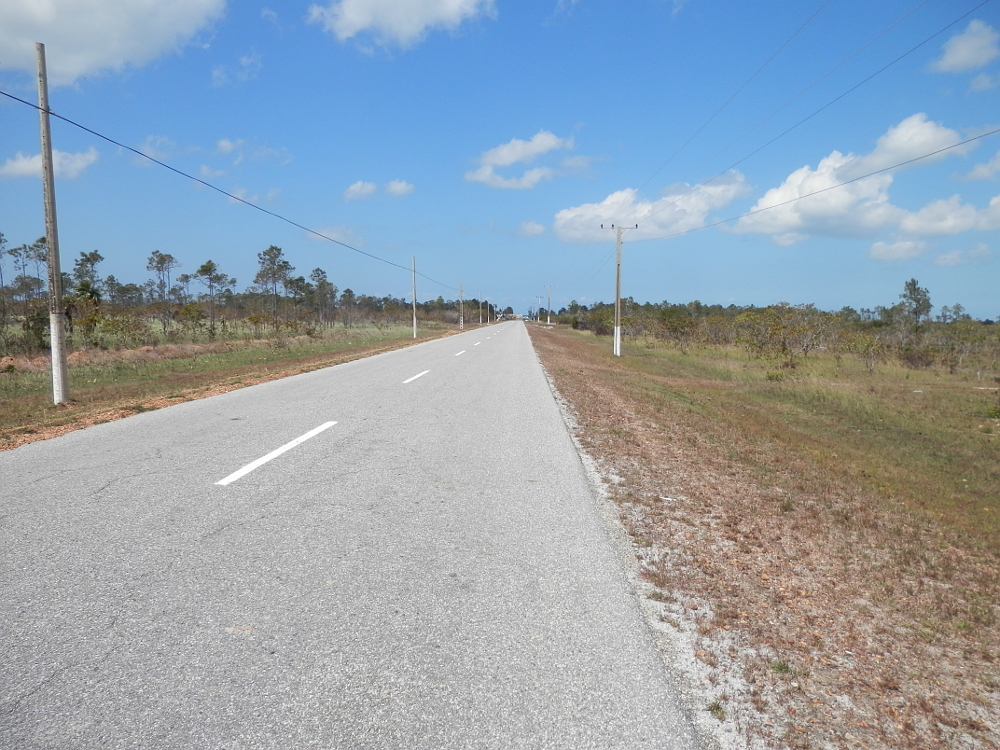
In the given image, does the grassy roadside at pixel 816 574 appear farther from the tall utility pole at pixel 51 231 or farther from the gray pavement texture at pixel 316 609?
the tall utility pole at pixel 51 231

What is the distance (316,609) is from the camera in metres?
3.30

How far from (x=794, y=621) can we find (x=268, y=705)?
108 inches

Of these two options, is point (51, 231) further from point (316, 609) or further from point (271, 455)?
point (316, 609)

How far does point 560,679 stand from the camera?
2744 millimetres

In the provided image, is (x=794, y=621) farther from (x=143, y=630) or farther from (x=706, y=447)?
(x=706, y=447)

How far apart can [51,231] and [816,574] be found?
1433 centimetres

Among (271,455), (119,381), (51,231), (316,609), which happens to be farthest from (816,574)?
(119,381)

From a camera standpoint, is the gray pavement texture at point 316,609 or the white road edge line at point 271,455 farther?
the white road edge line at point 271,455

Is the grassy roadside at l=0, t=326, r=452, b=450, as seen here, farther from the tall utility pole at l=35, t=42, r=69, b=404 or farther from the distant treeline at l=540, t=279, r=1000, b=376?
the distant treeline at l=540, t=279, r=1000, b=376

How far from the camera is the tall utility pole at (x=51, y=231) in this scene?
12062 mm

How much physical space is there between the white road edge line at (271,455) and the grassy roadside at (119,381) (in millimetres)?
3491

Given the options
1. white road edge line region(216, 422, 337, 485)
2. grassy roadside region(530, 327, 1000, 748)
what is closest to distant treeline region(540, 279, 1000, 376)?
grassy roadside region(530, 327, 1000, 748)

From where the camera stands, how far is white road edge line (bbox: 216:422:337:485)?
5.76m

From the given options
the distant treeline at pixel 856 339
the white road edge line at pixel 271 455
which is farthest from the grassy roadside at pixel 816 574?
the distant treeline at pixel 856 339
